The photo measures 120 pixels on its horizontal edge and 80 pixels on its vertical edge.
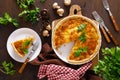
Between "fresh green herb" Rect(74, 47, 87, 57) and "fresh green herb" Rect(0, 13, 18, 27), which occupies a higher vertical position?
"fresh green herb" Rect(0, 13, 18, 27)

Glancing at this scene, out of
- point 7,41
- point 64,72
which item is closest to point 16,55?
point 7,41

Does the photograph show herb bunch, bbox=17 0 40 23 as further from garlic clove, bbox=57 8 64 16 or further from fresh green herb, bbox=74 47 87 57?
fresh green herb, bbox=74 47 87 57

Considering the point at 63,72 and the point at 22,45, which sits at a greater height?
the point at 22,45

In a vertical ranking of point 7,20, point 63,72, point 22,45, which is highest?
point 7,20

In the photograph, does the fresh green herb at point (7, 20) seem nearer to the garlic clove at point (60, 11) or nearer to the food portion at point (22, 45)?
the food portion at point (22, 45)

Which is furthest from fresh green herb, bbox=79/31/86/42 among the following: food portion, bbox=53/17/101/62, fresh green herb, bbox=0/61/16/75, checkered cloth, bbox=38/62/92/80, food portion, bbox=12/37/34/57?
fresh green herb, bbox=0/61/16/75

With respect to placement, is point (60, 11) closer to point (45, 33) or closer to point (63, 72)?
point (45, 33)

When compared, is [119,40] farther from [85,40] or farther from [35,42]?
[35,42]

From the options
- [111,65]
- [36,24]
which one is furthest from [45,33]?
[111,65]
